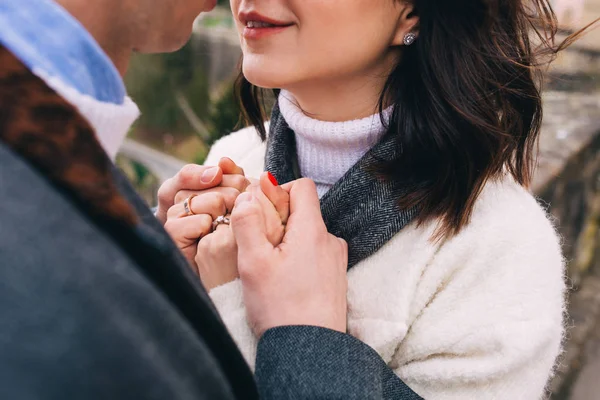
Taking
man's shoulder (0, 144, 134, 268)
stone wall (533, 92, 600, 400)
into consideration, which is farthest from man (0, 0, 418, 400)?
stone wall (533, 92, 600, 400)

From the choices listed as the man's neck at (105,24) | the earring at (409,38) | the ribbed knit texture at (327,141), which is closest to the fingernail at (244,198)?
the ribbed knit texture at (327,141)

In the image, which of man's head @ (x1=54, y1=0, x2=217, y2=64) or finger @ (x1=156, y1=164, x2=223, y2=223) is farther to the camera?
finger @ (x1=156, y1=164, x2=223, y2=223)

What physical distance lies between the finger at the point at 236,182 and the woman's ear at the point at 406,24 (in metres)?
0.49

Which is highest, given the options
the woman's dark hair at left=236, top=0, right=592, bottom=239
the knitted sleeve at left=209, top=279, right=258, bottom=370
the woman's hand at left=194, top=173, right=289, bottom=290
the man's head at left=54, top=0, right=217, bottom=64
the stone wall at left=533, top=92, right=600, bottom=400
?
the man's head at left=54, top=0, right=217, bottom=64

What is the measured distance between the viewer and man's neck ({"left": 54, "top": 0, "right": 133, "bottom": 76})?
2.27 feet

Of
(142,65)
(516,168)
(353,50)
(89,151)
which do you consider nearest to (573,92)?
(516,168)

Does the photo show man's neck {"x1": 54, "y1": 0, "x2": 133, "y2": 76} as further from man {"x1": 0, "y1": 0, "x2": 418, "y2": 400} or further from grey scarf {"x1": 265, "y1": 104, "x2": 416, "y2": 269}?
grey scarf {"x1": 265, "y1": 104, "x2": 416, "y2": 269}

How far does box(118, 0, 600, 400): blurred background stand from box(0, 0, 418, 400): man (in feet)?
4.42

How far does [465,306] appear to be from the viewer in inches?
47.1

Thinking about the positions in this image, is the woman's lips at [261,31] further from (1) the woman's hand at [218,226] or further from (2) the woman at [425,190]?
(1) the woman's hand at [218,226]

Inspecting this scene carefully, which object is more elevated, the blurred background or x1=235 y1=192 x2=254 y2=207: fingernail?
x1=235 y1=192 x2=254 y2=207: fingernail

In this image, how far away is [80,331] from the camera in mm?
469

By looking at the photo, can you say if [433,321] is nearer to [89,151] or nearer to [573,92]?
[89,151]

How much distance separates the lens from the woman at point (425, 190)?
119 cm
